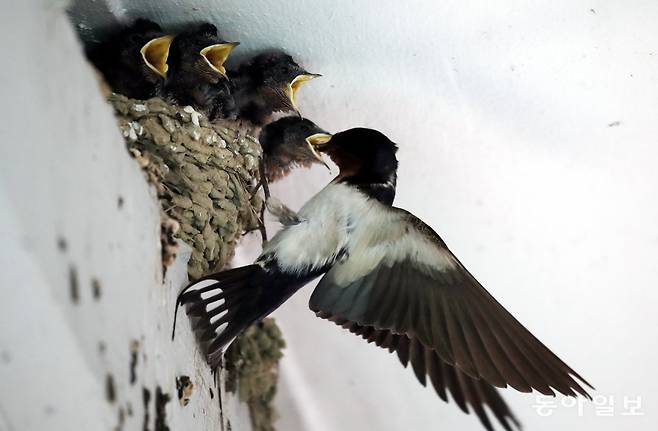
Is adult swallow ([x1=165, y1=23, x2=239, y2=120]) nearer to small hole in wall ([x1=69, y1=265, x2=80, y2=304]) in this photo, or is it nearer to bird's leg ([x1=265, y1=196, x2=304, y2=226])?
bird's leg ([x1=265, y1=196, x2=304, y2=226])

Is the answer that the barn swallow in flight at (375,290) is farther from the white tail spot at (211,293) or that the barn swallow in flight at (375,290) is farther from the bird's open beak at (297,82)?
the bird's open beak at (297,82)

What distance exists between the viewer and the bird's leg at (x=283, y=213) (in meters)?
1.71

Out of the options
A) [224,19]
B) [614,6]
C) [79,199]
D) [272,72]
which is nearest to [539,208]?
[614,6]

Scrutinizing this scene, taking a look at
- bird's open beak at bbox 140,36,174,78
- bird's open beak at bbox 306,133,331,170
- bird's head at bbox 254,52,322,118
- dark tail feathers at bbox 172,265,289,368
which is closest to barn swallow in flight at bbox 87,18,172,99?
bird's open beak at bbox 140,36,174,78

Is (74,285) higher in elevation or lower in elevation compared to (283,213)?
higher

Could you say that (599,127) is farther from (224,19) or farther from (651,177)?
(224,19)

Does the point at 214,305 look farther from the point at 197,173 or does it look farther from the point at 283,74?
the point at 283,74

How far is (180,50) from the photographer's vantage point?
1.99 metres

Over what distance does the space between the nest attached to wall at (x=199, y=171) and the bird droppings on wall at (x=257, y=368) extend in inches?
4.1

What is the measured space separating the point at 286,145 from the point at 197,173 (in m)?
0.39

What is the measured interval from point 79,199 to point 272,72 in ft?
3.50

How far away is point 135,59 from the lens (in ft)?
6.46

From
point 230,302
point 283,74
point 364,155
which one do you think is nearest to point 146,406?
point 230,302

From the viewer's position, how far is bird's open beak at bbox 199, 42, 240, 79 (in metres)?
1.93
